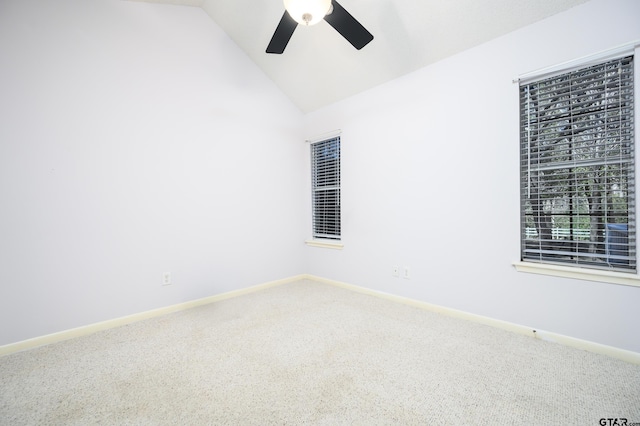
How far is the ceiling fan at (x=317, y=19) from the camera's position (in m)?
1.58

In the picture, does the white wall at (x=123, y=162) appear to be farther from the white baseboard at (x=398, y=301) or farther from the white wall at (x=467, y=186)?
the white wall at (x=467, y=186)

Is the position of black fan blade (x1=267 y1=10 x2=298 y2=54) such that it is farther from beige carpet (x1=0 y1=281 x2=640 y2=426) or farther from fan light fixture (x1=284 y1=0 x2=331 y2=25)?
beige carpet (x1=0 y1=281 x2=640 y2=426)

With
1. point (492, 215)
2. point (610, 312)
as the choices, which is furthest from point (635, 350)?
point (492, 215)

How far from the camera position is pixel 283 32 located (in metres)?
1.95

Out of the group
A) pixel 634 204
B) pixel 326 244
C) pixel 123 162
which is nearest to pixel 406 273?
pixel 326 244

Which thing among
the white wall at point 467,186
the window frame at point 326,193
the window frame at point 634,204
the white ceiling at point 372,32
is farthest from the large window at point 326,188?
the window frame at point 634,204

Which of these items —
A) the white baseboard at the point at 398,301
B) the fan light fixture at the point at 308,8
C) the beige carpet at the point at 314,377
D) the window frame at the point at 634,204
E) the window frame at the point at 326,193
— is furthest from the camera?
the window frame at the point at 326,193

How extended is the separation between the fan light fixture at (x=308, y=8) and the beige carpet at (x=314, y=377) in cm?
220

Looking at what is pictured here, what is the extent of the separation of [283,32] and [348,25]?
48cm

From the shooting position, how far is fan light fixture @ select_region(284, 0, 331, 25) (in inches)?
61.4

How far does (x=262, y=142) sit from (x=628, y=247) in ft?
11.5

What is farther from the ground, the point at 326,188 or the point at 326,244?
the point at 326,188

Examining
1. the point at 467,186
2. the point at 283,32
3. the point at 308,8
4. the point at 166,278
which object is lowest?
the point at 166,278

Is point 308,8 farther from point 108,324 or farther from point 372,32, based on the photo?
point 108,324
